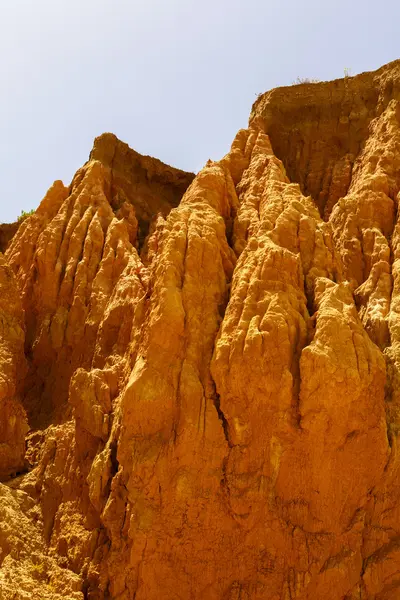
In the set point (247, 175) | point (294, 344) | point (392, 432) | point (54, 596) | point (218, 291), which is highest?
point (247, 175)

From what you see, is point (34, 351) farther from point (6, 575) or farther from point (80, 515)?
point (6, 575)

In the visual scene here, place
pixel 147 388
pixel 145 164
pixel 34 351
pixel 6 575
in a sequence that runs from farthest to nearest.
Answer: pixel 145 164
pixel 34 351
pixel 147 388
pixel 6 575

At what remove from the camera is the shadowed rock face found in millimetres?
10281

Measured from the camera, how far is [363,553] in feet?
34.3

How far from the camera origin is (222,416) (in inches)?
433

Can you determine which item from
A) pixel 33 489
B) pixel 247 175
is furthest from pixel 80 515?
pixel 247 175

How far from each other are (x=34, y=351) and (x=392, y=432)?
8.12 metres

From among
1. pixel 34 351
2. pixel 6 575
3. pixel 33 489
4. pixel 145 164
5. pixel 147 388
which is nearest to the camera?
pixel 6 575

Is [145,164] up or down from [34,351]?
up

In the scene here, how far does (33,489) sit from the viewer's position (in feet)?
39.8

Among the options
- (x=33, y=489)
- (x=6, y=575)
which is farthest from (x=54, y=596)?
(x=33, y=489)

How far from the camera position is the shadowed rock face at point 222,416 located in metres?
10.3

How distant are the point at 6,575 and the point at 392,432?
21.9ft

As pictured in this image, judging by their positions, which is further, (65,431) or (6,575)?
(65,431)
